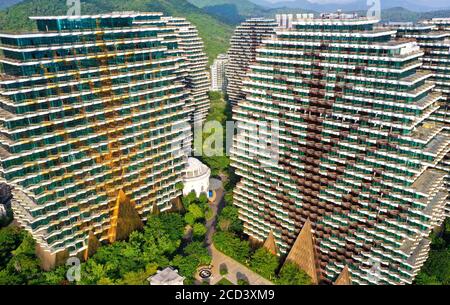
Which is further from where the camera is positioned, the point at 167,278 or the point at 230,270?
the point at 230,270

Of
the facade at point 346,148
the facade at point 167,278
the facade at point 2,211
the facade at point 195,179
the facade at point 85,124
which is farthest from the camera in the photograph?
the facade at point 195,179

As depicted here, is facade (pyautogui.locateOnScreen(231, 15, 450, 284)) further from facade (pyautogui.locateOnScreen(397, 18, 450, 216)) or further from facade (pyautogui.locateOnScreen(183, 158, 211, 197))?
facade (pyautogui.locateOnScreen(183, 158, 211, 197))

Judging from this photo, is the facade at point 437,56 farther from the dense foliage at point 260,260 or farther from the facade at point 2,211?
the facade at point 2,211

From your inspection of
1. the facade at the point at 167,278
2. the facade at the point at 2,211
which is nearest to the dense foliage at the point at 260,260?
the facade at the point at 167,278

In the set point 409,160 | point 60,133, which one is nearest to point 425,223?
point 409,160

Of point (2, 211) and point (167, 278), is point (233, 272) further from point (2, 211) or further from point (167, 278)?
point (2, 211)

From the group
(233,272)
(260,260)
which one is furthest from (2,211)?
(260,260)
